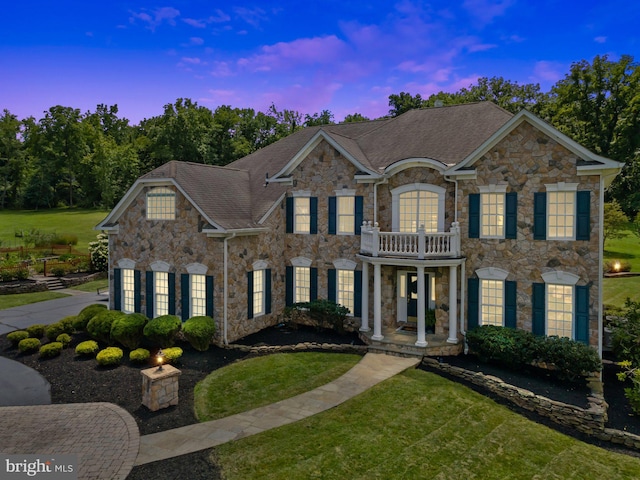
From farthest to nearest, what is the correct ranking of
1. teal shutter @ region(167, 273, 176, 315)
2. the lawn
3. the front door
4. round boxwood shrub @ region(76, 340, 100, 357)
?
the lawn < the front door < teal shutter @ region(167, 273, 176, 315) < round boxwood shrub @ region(76, 340, 100, 357)

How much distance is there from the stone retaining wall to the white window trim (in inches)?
247

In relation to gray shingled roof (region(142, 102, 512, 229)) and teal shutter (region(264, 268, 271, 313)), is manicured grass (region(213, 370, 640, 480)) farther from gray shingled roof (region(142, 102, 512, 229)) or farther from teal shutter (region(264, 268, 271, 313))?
gray shingled roof (region(142, 102, 512, 229))

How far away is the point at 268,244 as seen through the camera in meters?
18.9

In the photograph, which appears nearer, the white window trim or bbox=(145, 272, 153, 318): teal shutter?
the white window trim

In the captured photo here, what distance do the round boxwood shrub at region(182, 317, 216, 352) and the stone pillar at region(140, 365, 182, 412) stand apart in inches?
153

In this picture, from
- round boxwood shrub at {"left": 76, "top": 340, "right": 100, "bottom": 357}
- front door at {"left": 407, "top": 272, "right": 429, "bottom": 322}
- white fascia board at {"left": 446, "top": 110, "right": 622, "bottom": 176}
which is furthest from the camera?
front door at {"left": 407, "top": 272, "right": 429, "bottom": 322}

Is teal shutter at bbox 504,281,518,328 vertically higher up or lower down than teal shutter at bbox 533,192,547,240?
lower down

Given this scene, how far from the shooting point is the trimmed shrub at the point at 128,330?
616 inches

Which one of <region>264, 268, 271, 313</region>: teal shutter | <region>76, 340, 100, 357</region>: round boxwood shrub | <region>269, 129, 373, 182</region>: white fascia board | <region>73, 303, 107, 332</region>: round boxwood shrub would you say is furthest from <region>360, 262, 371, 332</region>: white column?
<region>73, 303, 107, 332</region>: round boxwood shrub

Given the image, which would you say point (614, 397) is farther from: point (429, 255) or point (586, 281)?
point (429, 255)

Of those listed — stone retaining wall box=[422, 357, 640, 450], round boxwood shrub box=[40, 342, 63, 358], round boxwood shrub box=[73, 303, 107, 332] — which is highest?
round boxwood shrub box=[73, 303, 107, 332]

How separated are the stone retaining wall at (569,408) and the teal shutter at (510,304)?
285cm

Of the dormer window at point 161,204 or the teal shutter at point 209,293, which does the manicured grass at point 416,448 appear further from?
the dormer window at point 161,204

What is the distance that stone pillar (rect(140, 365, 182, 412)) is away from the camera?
11.1m
